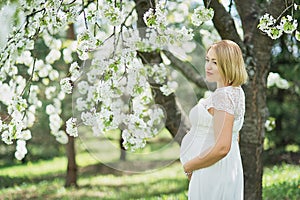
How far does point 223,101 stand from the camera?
267cm

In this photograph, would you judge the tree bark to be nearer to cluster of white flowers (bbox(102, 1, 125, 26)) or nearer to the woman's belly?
the woman's belly

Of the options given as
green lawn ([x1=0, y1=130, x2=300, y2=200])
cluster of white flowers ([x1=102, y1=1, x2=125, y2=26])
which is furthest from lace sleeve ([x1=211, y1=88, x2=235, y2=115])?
green lawn ([x1=0, y1=130, x2=300, y2=200])

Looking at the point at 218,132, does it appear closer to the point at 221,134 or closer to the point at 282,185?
the point at 221,134

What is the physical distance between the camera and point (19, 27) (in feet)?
12.6

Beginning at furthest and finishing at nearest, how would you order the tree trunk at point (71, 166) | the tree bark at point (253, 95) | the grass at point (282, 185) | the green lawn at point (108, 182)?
the tree trunk at point (71, 166) < the green lawn at point (108, 182) < the grass at point (282, 185) < the tree bark at point (253, 95)

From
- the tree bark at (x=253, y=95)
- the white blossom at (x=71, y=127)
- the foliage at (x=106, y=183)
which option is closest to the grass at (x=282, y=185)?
the foliage at (x=106, y=183)

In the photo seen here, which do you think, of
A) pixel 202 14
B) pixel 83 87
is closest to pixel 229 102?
pixel 202 14

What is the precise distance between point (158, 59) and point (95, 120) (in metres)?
1.42

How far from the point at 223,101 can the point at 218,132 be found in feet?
0.48

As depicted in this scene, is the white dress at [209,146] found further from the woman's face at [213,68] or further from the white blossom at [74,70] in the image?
the white blossom at [74,70]

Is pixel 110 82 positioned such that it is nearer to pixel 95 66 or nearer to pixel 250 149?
pixel 95 66

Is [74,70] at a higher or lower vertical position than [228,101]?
higher

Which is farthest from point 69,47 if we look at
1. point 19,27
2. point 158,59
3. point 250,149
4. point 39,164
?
point 39,164

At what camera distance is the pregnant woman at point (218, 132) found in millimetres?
2662
